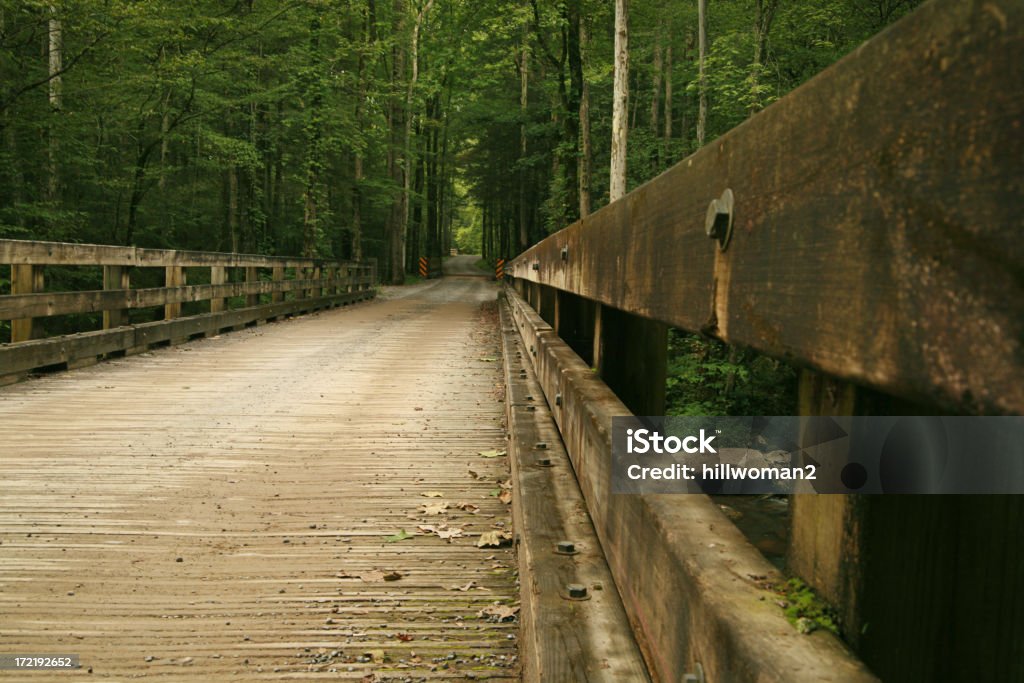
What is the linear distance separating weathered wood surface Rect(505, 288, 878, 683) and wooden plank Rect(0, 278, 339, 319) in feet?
22.2

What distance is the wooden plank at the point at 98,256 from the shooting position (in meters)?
6.71

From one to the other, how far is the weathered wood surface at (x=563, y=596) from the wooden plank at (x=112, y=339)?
5.71 m

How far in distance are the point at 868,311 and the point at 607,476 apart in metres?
1.22

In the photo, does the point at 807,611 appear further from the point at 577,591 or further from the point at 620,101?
the point at 620,101

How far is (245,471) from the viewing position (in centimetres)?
419

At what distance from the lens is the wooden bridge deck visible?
2.37m

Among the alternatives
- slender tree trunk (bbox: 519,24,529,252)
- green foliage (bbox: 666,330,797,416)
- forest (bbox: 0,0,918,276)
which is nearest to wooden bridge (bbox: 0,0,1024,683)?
green foliage (bbox: 666,330,797,416)

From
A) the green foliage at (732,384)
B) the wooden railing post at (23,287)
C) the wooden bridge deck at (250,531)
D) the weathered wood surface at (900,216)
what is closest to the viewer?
the weathered wood surface at (900,216)

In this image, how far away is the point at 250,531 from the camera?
10.8 feet

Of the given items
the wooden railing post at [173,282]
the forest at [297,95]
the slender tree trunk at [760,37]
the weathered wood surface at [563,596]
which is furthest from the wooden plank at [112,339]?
the slender tree trunk at [760,37]

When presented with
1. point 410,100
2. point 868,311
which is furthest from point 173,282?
point 410,100

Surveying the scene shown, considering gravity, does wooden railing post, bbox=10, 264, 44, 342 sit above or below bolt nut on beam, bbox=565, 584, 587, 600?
above

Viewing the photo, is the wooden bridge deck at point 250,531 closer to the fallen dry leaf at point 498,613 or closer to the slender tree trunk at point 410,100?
the fallen dry leaf at point 498,613

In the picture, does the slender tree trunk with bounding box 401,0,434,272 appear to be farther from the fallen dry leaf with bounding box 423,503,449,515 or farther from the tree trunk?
the fallen dry leaf with bounding box 423,503,449,515
